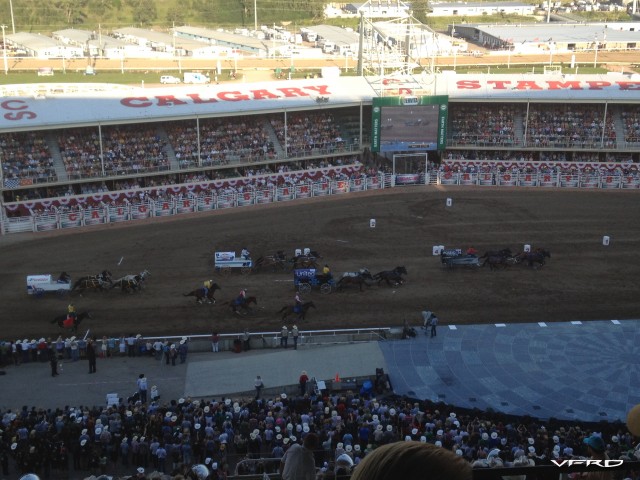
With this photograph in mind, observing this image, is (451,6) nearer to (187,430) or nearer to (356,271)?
(356,271)

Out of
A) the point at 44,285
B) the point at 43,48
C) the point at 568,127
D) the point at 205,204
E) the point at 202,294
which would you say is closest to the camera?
the point at 202,294

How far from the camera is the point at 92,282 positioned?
96.4ft

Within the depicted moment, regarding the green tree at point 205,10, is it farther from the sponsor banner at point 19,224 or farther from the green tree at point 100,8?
the sponsor banner at point 19,224

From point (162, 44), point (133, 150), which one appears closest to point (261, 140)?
point (133, 150)

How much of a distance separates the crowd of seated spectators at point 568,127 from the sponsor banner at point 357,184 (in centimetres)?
1080

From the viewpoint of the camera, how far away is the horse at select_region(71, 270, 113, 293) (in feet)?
96.4

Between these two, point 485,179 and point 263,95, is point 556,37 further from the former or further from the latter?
point 263,95

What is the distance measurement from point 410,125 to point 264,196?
9.96m

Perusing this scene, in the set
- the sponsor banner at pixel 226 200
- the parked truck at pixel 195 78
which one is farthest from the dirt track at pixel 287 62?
the sponsor banner at pixel 226 200

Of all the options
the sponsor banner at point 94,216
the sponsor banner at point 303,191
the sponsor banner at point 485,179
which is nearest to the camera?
the sponsor banner at point 94,216

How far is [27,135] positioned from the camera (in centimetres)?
4184

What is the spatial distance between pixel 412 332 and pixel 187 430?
997 centimetres

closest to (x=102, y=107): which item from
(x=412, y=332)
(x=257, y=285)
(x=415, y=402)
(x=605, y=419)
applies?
(x=257, y=285)

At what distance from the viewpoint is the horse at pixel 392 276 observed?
30.0 meters
